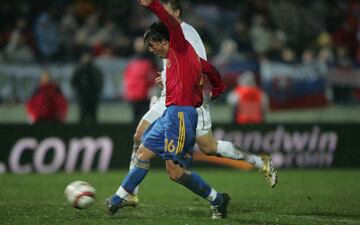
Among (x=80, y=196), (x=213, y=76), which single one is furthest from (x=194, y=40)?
(x=80, y=196)

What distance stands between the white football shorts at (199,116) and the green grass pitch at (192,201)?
101 cm

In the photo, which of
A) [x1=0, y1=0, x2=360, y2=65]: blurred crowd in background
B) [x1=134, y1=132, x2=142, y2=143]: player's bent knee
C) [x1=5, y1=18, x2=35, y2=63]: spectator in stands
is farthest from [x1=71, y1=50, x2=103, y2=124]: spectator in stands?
[x1=134, y1=132, x2=142, y2=143]: player's bent knee

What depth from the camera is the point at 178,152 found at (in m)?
8.73

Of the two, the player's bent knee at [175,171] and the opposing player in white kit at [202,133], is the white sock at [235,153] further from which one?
the player's bent knee at [175,171]

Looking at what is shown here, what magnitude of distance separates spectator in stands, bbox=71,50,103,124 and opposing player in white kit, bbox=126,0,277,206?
8355mm

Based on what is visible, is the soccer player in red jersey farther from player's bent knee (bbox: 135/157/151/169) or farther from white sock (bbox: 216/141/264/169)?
white sock (bbox: 216/141/264/169)

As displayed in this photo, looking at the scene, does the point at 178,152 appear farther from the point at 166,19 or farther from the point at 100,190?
the point at 100,190

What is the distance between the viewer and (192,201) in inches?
446

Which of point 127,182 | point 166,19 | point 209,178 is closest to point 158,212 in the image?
point 127,182

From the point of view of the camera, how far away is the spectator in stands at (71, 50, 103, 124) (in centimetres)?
1848

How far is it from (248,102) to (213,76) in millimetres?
9946

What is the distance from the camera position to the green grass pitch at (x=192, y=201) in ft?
29.6

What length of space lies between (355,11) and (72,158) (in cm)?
1130

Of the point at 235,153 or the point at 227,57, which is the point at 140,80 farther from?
the point at 235,153
